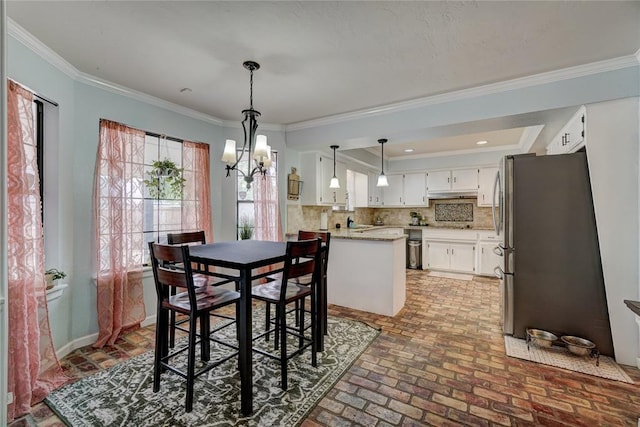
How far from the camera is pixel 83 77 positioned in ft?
8.61

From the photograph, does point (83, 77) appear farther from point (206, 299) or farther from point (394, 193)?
point (394, 193)

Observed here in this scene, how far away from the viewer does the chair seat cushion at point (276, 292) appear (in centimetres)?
219

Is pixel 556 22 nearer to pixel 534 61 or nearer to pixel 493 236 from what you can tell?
pixel 534 61

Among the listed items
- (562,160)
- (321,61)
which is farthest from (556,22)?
(321,61)

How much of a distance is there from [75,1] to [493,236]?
20.5 feet

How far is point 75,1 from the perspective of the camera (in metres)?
1.71

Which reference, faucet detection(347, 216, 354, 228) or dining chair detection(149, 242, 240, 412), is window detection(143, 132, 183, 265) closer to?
dining chair detection(149, 242, 240, 412)

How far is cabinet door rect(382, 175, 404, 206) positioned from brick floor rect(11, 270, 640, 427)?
3.82 metres

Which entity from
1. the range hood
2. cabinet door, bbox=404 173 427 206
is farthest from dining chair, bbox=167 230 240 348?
the range hood

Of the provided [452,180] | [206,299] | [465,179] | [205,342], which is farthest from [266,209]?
[465,179]

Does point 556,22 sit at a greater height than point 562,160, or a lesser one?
greater

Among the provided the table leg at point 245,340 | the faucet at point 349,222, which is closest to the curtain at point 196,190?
the table leg at point 245,340

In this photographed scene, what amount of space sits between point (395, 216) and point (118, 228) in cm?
579

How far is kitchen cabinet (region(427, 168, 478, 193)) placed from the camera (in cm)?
584
